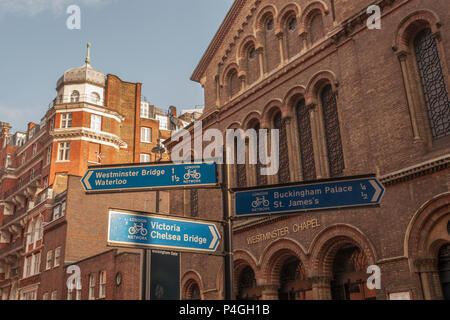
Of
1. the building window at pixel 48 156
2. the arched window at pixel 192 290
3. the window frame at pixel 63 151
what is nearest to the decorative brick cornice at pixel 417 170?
the arched window at pixel 192 290

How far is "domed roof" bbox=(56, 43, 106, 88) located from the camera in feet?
159

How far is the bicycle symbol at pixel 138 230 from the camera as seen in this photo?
22.7ft

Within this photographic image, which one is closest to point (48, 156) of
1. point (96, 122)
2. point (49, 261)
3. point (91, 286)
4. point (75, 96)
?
point (96, 122)

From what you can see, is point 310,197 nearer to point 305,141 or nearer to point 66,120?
point 305,141

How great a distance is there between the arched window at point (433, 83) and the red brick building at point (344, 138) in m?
0.03

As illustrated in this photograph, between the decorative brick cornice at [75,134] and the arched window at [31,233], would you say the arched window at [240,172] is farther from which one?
the arched window at [31,233]

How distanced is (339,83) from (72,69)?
130 ft

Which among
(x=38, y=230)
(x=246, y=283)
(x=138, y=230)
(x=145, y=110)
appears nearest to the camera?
(x=138, y=230)

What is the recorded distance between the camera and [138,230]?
698 centimetres

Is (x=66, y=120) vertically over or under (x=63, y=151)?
over

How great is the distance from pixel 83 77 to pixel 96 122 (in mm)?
5624

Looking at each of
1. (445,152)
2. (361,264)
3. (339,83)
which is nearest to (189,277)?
(361,264)

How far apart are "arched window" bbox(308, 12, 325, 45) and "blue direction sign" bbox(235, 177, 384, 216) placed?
40.6 feet

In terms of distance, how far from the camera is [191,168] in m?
7.82
